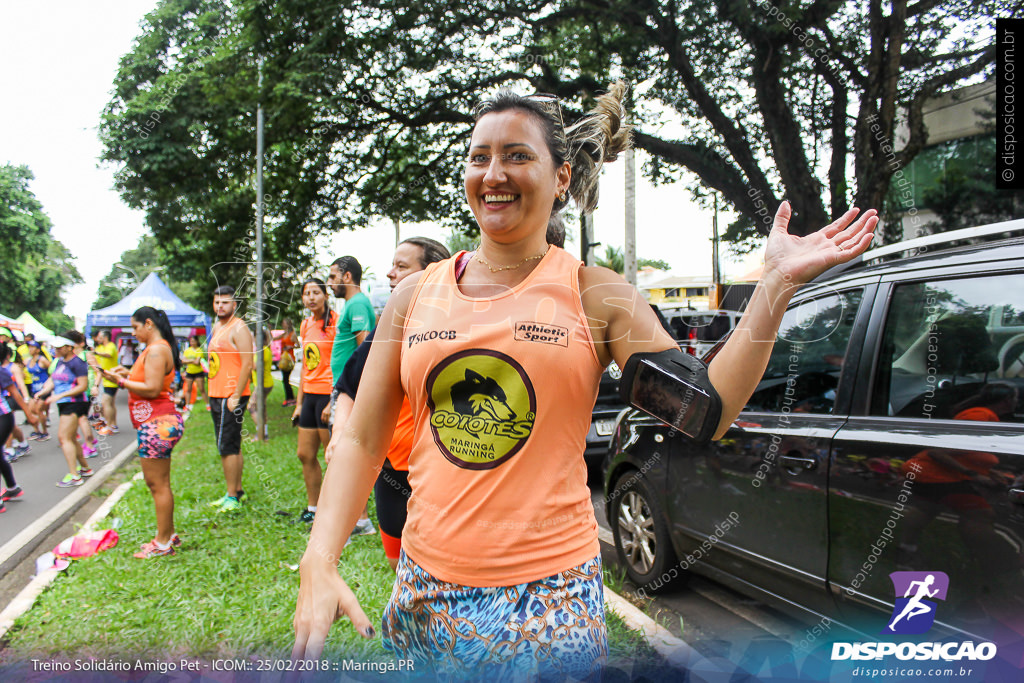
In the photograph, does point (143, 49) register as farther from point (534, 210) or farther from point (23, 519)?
point (534, 210)

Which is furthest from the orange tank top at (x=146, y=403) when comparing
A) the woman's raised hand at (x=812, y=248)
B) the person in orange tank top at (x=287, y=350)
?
the person in orange tank top at (x=287, y=350)

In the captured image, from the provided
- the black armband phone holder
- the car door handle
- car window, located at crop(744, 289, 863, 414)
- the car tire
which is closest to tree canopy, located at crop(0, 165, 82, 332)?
the car tire

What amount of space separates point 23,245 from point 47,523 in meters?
8.79

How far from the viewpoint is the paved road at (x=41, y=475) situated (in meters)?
5.95

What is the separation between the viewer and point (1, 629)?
342cm

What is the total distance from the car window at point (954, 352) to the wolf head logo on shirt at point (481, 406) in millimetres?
1702

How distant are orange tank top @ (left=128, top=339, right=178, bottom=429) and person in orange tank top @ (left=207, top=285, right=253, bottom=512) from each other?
820mm

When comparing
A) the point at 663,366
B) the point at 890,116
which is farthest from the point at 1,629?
the point at 890,116

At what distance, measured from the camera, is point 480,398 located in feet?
4.33

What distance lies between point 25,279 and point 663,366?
29.0 meters

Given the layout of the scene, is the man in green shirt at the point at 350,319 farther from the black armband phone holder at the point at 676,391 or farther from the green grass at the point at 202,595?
the black armband phone holder at the point at 676,391

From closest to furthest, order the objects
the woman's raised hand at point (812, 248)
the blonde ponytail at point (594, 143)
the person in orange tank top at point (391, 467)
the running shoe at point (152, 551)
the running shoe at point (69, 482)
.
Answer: the woman's raised hand at point (812, 248) < the blonde ponytail at point (594, 143) < the person in orange tank top at point (391, 467) < the running shoe at point (152, 551) < the running shoe at point (69, 482)

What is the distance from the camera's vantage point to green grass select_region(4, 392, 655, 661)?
3.14 meters

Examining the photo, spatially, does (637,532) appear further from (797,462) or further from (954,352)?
(954,352)
